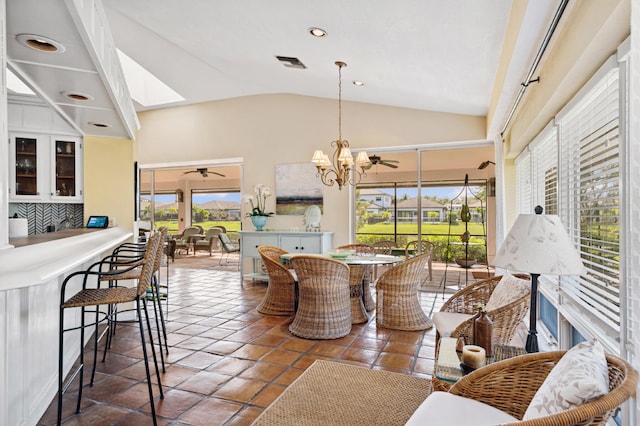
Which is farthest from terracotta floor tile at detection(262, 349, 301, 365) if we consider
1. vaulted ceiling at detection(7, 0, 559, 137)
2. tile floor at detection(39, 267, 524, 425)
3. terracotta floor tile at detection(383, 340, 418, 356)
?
vaulted ceiling at detection(7, 0, 559, 137)

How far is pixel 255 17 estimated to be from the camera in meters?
3.45

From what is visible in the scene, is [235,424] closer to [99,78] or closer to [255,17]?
[99,78]

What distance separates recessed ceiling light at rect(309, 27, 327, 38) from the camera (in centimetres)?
343

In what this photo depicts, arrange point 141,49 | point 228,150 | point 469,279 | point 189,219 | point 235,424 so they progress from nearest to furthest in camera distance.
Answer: point 235,424, point 141,49, point 469,279, point 228,150, point 189,219

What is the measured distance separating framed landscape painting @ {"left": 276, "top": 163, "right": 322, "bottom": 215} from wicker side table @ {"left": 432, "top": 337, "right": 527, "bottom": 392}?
464cm

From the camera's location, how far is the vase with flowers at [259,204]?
6.38m

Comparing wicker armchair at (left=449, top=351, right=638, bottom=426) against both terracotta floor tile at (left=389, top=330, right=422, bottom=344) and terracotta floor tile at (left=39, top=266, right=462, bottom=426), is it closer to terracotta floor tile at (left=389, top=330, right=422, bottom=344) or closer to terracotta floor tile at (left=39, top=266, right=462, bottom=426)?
terracotta floor tile at (left=39, top=266, right=462, bottom=426)

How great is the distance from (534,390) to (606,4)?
1.62 m

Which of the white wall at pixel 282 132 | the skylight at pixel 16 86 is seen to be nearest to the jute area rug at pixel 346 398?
the white wall at pixel 282 132

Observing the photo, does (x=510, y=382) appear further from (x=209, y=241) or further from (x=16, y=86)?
Answer: (x=209, y=241)

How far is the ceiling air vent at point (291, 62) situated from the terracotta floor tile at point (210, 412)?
3710 mm

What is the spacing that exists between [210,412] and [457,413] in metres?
1.54

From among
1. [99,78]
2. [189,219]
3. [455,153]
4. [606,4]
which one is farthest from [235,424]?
[189,219]

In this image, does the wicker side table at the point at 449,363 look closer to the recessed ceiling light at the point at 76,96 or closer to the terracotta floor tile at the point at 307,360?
the terracotta floor tile at the point at 307,360
